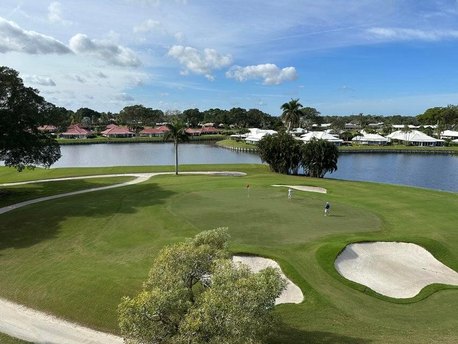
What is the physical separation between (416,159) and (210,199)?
295 feet

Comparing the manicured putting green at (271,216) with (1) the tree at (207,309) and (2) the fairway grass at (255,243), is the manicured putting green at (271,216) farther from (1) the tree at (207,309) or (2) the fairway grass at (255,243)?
(1) the tree at (207,309)

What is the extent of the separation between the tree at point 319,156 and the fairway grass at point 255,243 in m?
21.4

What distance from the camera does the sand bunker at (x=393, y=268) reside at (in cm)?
2150

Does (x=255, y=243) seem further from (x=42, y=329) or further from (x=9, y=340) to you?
(x=9, y=340)

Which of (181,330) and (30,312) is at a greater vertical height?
(181,330)

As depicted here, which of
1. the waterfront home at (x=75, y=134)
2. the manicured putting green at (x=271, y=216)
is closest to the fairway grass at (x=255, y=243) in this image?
the manicured putting green at (x=271, y=216)

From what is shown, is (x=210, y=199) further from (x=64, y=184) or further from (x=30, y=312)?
(x=64, y=184)

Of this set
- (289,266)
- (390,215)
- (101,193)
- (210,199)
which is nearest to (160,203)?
(210,199)

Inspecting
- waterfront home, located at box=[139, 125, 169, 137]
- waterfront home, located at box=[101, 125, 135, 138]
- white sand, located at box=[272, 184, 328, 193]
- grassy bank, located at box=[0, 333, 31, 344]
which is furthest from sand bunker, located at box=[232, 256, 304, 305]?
waterfront home, located at box=[101, 125, 135, 138]

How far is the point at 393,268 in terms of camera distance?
2352 centimetres

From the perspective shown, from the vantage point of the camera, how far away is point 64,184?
5119 cm

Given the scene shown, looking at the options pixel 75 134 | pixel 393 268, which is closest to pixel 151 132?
pixel 75 134

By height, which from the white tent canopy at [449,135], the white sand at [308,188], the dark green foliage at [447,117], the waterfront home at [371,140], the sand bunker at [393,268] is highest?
the dark green foliage at [447,117]

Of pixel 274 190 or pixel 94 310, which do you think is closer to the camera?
pixel 94 310
